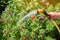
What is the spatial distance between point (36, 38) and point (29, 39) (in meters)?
0.10

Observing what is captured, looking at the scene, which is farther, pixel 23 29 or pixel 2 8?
pixel 2 8

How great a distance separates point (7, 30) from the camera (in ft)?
8.75

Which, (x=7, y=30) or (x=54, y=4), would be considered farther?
(x=54, y=4)

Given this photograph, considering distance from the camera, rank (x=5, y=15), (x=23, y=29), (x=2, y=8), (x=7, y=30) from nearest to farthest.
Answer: (x=23, y=29) → (x=7, y=30) → (x=5, y=15) → (x=2, y=8)

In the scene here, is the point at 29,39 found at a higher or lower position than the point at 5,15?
lower

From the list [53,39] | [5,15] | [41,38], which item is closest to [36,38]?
[41,38]

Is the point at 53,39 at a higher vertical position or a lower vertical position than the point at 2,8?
lower

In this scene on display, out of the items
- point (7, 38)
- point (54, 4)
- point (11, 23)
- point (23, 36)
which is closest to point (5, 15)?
point (11, 23)

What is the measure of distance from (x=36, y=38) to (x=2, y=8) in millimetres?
1108

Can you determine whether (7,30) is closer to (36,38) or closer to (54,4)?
(36,38)

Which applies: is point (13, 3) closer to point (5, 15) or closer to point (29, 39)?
point (5, 15)

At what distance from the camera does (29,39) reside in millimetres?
2512

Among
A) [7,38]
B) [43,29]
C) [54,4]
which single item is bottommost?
[7,38]

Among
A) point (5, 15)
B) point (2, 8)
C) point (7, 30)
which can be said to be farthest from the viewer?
point (2, 8)
